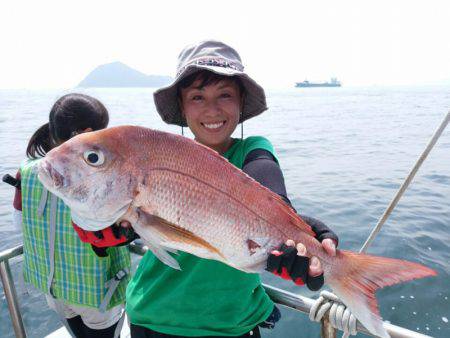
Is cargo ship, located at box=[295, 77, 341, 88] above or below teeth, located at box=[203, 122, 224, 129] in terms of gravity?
below

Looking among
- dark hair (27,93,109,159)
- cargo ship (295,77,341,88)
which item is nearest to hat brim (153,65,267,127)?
dark hair (27,93,109,159)

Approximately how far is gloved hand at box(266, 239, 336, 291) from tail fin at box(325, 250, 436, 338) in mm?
124

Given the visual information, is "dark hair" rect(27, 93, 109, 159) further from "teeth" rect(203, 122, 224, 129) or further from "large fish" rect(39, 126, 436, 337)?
"large fish" rect(39, 126, 436, 337)

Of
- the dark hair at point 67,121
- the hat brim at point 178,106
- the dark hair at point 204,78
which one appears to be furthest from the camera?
the dark hair at point 67,121

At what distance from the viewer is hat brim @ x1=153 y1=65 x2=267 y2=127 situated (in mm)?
2254

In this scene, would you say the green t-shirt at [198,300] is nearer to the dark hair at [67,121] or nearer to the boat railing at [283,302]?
the boat railing at [283,302]

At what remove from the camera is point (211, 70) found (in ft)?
7.29

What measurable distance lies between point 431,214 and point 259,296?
7599mm

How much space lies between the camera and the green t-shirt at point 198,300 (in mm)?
2002

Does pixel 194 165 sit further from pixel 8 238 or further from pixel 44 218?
pixel 8 238

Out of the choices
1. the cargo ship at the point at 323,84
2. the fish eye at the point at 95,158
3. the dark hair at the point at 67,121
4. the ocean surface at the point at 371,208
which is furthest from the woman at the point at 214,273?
the cargo ship at the point at 323,84

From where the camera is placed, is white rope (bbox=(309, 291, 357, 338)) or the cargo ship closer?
white rope (bbox=(309, 291, 357, 338))

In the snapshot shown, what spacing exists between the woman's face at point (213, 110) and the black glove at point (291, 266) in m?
0.99

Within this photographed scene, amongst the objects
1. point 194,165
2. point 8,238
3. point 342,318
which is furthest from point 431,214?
point 8,238
